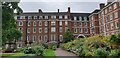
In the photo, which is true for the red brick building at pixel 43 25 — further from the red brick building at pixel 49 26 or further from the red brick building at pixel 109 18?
the red brick building at pixel 109 18

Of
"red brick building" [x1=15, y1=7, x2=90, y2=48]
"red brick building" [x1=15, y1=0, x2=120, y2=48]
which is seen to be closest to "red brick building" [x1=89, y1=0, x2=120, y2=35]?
"red brick building" [x1=15, y1=0, x2=120, y2=48]

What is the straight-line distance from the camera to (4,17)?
2198 cm

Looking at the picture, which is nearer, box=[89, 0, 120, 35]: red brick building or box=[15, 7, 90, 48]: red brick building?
box=[89, 0, 120, 35]: red brick building

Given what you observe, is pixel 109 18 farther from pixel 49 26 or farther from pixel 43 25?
pixel 43 25

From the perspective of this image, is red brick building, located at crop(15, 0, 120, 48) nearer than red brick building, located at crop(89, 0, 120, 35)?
No

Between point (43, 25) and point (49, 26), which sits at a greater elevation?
point (43, 25)

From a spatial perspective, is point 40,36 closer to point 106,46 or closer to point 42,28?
point 42,28

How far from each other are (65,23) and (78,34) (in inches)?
187

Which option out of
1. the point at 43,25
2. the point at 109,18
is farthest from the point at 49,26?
the point at 109,18

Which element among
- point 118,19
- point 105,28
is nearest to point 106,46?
point 118,19

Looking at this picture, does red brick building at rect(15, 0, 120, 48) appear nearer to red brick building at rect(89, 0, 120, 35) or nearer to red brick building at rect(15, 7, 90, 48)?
red brick building at rect(15, 7, 90, 48)

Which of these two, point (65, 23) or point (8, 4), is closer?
point (8, 4)

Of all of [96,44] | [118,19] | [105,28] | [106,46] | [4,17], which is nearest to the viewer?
[106,46]

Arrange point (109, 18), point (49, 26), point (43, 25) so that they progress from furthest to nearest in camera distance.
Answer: point (43, 25)
point (49, 26)
point (109, 18)
